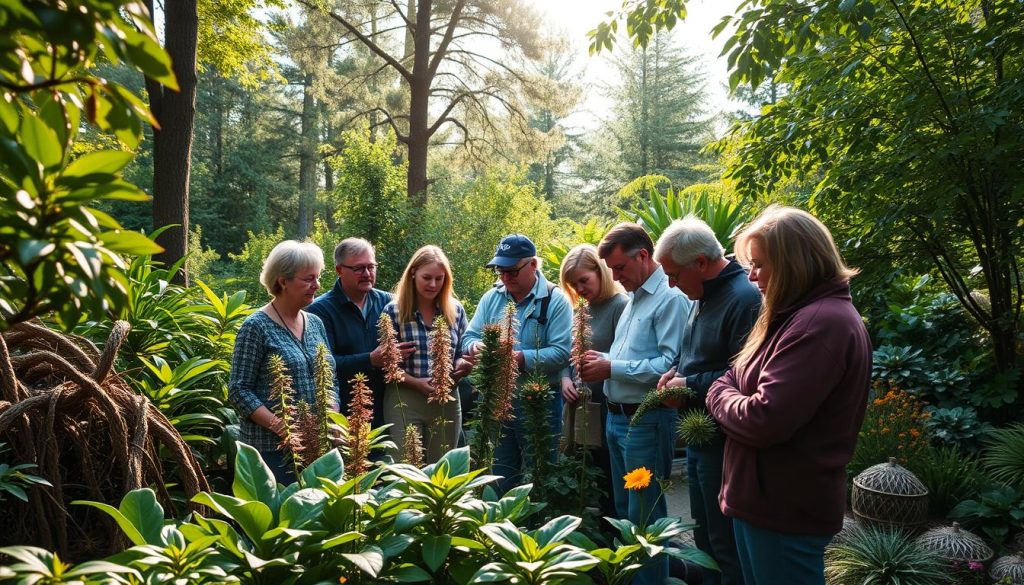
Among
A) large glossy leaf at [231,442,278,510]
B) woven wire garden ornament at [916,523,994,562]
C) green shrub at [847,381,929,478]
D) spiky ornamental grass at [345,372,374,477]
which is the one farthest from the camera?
green shrub at [847,381,929,478]

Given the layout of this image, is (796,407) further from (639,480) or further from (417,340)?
(417,340)

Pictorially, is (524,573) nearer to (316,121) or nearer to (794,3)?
(794,3)

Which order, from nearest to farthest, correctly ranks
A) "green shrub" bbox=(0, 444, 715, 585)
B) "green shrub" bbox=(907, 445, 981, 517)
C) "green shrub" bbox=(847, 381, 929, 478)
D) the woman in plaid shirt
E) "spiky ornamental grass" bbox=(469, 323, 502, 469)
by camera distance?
"green shrub" bbox=(0, 444, 715, 585)
"spiky ornamental grass" bbox=(469, 323, 502, 469)
the woman in plaid shirt
"green shrub" bbox=(907, 445, 981, 517)
"green shrub" bbox=(847, 381, 929, 478)

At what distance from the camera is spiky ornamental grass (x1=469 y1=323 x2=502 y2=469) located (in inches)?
91.7

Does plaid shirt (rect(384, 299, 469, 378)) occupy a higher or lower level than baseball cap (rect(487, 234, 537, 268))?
lower

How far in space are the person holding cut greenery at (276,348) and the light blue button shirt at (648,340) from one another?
1.32 metres

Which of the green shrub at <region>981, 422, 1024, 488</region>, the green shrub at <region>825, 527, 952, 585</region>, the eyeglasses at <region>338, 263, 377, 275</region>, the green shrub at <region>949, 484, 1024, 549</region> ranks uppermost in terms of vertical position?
the eyeglasses at <region>338, 263, 377, 275</region>

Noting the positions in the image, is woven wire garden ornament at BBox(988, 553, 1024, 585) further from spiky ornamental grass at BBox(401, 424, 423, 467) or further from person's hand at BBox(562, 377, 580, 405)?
spiky ornamental grass at BBox(401, 424, 423, 467)

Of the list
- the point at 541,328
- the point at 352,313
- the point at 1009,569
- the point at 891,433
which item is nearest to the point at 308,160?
the point at 352,313

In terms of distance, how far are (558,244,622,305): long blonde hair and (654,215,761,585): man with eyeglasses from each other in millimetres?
758

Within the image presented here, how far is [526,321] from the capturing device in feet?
12.9

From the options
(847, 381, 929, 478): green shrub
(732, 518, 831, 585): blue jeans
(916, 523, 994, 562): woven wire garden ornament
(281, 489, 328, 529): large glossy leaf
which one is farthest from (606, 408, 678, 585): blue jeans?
(847, 381, 929, 478): green shrub

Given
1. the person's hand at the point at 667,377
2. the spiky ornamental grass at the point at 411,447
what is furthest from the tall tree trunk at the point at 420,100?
the spiky ornamental grass at the point at 411,447

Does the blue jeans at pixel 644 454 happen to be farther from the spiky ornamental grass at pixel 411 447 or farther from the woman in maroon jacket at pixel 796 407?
the spiky ornamental grass at pixel 411 447
